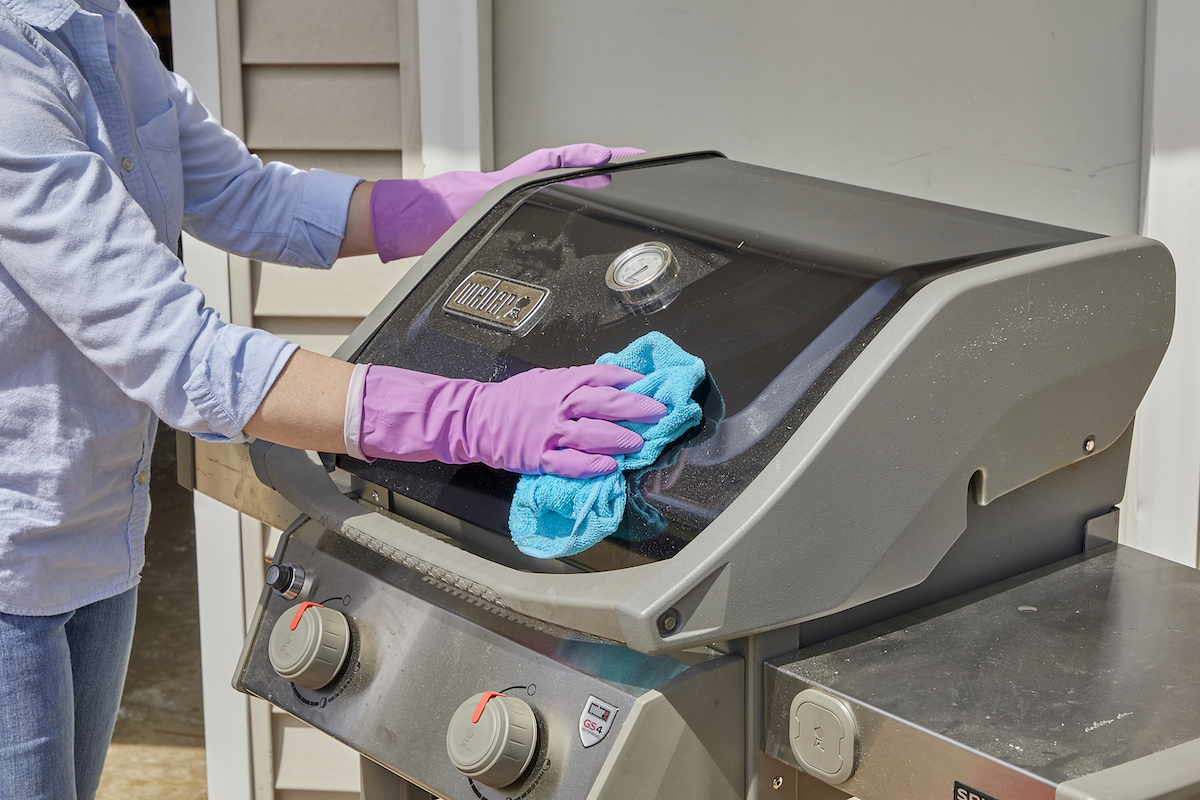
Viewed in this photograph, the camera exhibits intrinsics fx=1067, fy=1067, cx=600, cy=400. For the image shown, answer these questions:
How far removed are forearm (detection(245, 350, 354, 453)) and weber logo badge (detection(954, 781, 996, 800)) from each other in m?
0.58

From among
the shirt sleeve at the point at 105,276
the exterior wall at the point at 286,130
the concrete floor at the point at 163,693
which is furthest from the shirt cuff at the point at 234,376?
the concrete floor at the point at 163,693

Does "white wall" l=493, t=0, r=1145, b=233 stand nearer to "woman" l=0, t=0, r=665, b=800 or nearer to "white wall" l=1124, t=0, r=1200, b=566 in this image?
"white wall" l=1124, t=0, r=1200, b=566

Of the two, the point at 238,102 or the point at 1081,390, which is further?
the point at 238,102

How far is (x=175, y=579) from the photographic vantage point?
3.79 m

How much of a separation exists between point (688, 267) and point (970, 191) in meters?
0.97

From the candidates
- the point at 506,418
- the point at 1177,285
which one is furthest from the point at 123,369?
the point at 1177,285

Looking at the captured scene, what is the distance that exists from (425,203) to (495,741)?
80 centimetres

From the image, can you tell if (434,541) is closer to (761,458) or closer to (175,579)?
(761,458)

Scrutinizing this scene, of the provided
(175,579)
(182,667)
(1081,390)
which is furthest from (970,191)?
(175,579)

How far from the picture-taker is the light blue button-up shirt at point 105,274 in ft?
3.03

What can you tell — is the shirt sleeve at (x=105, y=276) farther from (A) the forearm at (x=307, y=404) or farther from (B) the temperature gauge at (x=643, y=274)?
(B) the temperature gauge at (x=643, y=274)

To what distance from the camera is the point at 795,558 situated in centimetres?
81

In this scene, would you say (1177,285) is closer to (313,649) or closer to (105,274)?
(313,649)

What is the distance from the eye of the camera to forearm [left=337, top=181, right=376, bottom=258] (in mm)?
1416
